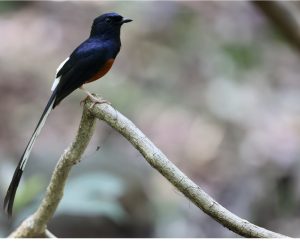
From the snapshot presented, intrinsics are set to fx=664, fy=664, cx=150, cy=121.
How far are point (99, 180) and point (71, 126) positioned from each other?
243 cm

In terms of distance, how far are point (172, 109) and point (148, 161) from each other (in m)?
4.21

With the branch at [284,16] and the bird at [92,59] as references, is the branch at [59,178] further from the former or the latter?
the branch at [284,16]

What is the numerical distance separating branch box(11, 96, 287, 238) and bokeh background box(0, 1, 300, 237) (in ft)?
3.98

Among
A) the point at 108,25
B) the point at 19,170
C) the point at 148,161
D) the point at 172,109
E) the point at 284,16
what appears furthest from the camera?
the point at 172,109

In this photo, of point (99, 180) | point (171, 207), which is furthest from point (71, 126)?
point (99, 180)

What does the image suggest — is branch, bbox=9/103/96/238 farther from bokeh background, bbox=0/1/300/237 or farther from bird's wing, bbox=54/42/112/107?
bokeh background, bbox=0/1/300/237

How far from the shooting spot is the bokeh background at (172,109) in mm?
4141

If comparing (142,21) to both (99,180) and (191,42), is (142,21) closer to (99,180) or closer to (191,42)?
(191,42)

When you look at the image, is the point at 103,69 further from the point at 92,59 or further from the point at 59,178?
the point at 59,178

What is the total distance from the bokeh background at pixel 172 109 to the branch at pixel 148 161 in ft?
3.98

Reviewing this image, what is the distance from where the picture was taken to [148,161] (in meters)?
1.42

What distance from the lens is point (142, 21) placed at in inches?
252

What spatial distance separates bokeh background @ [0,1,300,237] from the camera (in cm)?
414

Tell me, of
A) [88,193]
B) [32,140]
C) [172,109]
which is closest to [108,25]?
[32,140]
